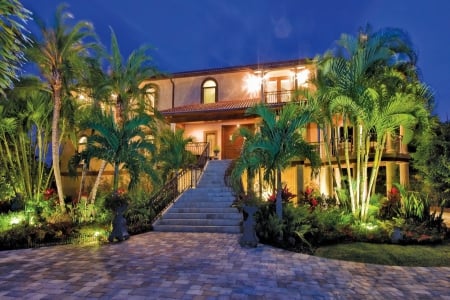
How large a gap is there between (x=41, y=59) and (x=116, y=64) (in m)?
2.68

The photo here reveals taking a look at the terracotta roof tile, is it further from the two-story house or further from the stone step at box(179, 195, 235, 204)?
the stone step at box(179, 195, 235, 204)

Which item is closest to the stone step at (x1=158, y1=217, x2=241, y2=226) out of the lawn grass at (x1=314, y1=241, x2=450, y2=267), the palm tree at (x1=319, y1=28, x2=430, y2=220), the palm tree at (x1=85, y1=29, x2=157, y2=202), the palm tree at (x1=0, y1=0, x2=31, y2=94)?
the lawn grass at (x1=314, y1=241, x2=450, y2=267)

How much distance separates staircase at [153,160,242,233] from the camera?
1027cm

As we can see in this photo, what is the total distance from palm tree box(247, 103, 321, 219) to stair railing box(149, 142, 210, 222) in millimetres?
4851

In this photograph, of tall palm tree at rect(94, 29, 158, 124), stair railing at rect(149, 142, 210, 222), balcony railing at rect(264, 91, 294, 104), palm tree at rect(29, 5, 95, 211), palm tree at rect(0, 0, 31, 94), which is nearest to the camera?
palm tree at rect(0, 0, 31, 94)

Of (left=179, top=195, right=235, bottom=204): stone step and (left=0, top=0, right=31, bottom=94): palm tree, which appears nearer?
(left=0, top=0, right=31, bottom=94): palm tree

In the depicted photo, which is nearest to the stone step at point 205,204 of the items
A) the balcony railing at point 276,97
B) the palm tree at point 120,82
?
the palm tree at point 120,82

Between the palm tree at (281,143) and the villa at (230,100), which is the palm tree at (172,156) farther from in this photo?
the palm tree at (281,143)

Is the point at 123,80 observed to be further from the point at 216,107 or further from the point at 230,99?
the point at 230,99

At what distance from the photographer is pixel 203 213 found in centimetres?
1095

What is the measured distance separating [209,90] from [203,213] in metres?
10.4

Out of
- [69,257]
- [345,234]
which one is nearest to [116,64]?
[69,257]

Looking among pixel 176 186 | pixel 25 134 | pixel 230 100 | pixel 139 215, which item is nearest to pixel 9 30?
pixel 139 215

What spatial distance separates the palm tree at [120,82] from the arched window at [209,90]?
651 centimetres
